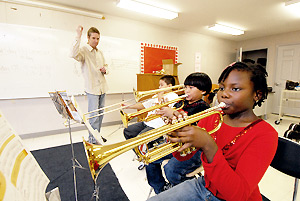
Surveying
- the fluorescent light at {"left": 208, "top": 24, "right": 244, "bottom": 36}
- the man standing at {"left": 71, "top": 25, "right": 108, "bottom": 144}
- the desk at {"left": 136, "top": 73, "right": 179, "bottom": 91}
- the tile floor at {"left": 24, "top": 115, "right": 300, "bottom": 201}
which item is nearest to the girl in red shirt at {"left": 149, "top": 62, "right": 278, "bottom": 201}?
the tile floor at {"left": 24, "top": 115, "right": 300, "bottom": 201}

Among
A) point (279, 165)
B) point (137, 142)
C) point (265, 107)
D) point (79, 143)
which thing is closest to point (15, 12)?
point (79, 143)

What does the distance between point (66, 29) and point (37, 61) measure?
866 mm

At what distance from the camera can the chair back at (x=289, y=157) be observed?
0.89m

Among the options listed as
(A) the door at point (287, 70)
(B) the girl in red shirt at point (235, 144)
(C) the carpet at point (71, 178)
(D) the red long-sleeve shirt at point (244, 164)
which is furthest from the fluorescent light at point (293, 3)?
(C) the carpet at point (71, 178)

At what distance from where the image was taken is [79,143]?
2.86m

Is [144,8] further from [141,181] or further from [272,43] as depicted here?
[272,43]

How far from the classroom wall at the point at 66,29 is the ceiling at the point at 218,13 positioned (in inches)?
8.2

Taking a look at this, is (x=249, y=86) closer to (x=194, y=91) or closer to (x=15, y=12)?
(x=194, y=91)

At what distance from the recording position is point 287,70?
198 inches

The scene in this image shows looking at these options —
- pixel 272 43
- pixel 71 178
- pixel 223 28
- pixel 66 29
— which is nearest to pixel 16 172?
pixel 71 178

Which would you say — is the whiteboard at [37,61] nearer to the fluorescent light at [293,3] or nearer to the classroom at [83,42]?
the classroom at [83,42]

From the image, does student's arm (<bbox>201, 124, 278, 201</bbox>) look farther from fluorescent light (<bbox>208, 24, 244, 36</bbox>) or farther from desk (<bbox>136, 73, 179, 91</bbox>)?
fluorescent light (<bbox>208, 24, 244, 36</bbox>)

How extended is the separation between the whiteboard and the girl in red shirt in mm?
3192

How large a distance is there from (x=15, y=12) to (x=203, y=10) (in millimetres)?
3626
